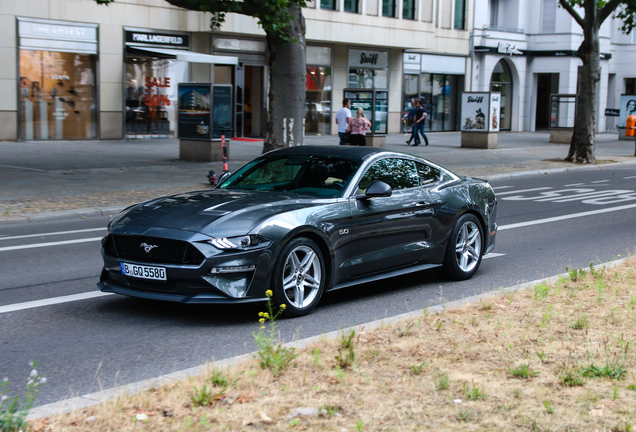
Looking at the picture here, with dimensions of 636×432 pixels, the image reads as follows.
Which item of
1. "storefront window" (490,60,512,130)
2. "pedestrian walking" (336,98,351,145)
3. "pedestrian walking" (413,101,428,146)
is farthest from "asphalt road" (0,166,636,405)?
"storefront window" (490,60,512,130)

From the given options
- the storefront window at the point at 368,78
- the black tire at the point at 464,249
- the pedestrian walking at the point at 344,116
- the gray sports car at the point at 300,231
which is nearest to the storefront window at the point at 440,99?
the storefront window at the point at 368,78

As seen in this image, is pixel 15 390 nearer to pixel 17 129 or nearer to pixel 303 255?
pixel 303 255

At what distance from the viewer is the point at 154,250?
20.0ft

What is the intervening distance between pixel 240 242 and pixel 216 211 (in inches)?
17.6

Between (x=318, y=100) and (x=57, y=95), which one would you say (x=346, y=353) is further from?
(x=318, y=100)

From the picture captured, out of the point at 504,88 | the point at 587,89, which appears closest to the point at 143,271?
the point at 587,89

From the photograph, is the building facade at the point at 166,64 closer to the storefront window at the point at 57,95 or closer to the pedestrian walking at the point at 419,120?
the storefront window at the point at 57,95

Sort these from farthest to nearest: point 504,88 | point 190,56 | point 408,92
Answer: point 504,88 < point 408,92 < point 190,56

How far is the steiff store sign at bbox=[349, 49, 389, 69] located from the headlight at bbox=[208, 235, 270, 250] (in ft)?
100

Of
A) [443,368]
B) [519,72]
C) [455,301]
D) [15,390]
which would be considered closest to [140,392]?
[15,390]

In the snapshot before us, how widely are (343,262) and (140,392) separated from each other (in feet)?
9.27

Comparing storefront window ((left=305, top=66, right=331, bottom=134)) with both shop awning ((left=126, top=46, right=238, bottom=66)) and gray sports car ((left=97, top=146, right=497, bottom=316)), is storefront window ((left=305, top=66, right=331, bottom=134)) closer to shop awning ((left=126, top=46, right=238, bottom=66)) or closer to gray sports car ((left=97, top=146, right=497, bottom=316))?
shop awning ((left=126, top=46, right=238, bottom=66))

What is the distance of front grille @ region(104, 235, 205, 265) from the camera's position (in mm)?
5945

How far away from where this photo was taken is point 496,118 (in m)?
30.5
